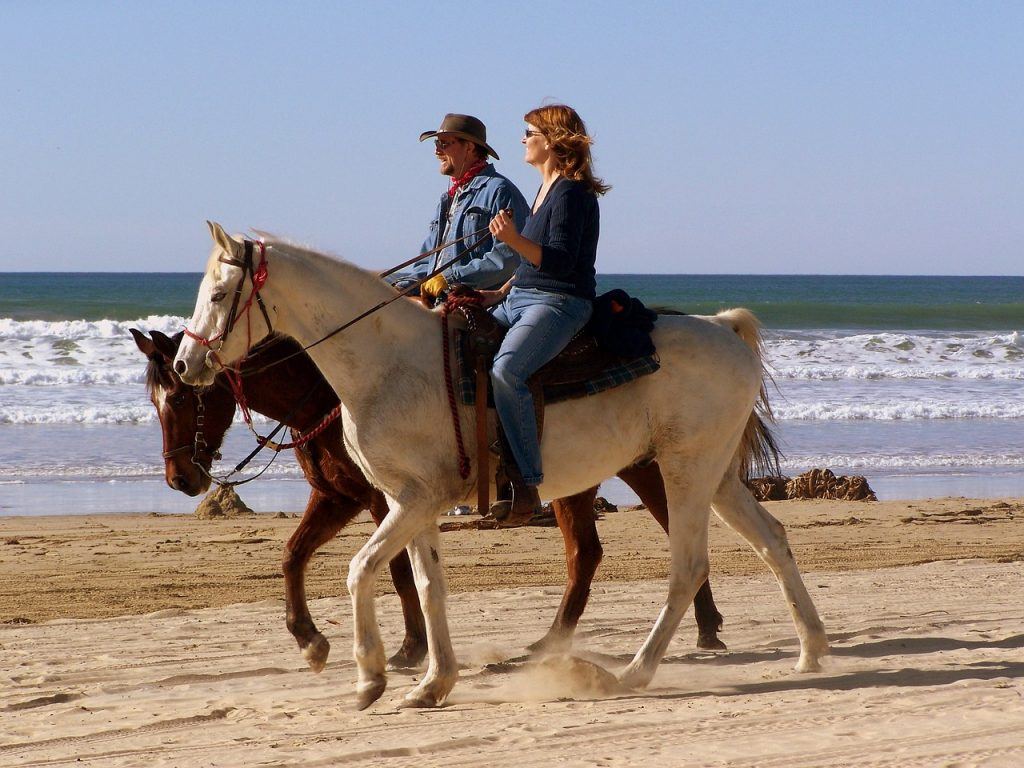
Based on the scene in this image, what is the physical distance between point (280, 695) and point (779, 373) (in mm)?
20947

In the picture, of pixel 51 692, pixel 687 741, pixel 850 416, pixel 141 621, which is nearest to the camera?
pixel 687 741

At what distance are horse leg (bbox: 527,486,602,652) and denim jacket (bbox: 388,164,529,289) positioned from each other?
1246 millimetres

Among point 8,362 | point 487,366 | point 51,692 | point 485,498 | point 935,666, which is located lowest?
point 8,362

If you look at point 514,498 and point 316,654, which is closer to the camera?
point 514,498

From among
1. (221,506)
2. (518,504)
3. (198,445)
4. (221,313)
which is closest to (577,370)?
(518,504)

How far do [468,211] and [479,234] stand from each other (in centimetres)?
17

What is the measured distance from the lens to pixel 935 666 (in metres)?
5.65

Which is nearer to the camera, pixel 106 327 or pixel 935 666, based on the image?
pixel 935 666

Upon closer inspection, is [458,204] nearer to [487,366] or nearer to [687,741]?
[487,366]

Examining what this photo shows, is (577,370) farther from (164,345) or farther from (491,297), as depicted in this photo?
(164,345)

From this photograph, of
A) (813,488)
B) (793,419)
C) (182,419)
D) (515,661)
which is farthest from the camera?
(793,419)

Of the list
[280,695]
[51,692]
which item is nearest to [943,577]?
[280,695]

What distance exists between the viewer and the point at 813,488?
Result: 12523 millimetres

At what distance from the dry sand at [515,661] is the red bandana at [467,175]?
233 centimetres
